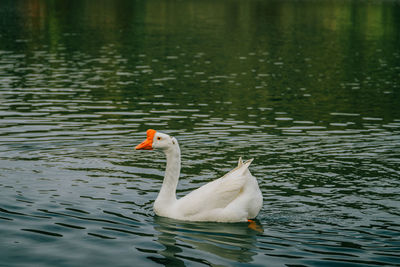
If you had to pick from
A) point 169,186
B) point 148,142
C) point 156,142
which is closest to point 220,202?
point 169,186

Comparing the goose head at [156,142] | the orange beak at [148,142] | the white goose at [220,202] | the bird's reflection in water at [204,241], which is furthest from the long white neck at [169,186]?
the orange beak at [148,142]

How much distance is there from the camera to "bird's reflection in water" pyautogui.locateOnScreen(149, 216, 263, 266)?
11.5 meters

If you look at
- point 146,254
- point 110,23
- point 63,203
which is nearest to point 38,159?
point 63,203

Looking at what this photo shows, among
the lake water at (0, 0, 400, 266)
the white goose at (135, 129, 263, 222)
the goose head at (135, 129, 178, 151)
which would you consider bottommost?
the lake water at (0, 0, 400, 266)

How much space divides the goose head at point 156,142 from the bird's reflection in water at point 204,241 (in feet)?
4.83

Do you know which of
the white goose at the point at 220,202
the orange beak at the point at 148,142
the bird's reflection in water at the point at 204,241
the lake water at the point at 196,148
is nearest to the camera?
the bird's reflection in water at the point at 204,241

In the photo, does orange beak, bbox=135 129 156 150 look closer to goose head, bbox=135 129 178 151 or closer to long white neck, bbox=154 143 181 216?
goose head, bbox=135 129 178 151

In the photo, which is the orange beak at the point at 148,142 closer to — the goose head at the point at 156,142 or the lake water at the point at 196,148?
the goose head at the point at 156,142

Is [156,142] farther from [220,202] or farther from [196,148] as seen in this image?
[196,148]

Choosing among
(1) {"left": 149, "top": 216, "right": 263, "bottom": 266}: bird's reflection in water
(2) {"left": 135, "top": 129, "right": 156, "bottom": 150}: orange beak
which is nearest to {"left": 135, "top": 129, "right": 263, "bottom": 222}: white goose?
(2) {"left": 135, "top": 129, "right": 156, "bottom": 150}: orange beak

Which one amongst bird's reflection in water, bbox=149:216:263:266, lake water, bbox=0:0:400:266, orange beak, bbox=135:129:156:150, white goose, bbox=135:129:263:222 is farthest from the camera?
orange beak, bbox=135:129:156:150

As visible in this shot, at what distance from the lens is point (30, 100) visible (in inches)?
1144

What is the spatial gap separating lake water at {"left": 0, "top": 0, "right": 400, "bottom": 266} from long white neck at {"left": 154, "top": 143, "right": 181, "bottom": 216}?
0.31 meters

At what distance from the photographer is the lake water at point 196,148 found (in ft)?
39.4
